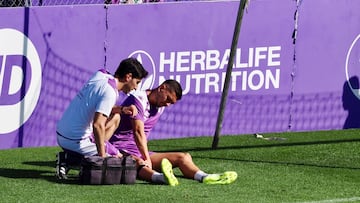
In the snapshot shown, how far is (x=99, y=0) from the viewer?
1511 cm

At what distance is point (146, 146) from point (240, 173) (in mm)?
1080

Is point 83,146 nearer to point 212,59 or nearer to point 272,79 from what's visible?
point 212,59

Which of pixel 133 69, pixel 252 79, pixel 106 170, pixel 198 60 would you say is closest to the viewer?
pixel 106 170

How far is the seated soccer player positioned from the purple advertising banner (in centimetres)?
232

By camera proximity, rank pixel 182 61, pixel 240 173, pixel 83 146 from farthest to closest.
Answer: pixel 182 61, pixel 240 173, pixel 83 146

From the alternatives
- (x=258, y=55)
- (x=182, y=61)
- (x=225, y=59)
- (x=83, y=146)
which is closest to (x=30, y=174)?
(x=83, y=146)

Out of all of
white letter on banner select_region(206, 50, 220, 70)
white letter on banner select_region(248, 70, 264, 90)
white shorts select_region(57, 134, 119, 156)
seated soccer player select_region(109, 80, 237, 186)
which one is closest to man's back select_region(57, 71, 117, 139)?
white shorts select_region(57, 134, 119, 156)

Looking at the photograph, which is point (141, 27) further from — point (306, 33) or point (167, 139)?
point (306, 33)

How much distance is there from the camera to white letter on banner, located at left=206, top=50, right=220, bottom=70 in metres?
14.3

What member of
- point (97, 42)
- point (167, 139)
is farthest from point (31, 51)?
point (167, 139)

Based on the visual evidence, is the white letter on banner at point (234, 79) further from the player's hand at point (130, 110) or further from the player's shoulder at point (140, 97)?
the player's hand at point (130, 110)

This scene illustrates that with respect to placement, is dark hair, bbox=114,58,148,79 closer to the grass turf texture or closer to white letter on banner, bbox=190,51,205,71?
the grass turf texture

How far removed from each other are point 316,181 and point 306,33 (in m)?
4.21

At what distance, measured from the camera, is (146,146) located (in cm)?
1102
